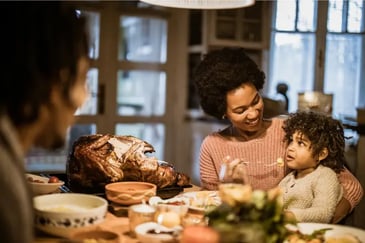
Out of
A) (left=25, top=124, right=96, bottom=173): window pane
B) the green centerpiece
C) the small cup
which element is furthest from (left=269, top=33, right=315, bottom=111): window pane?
the green centerpiece

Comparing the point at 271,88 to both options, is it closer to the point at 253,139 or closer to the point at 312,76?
the point at 312,76

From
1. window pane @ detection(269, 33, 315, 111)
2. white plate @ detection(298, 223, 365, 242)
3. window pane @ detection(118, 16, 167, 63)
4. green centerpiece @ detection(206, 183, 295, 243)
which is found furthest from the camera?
window pane @ detection(118, 16, 167, 63)

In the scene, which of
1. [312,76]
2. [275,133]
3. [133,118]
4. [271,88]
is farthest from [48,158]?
[275,133]

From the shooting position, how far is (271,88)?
178 inches

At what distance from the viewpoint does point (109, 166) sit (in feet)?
5.67

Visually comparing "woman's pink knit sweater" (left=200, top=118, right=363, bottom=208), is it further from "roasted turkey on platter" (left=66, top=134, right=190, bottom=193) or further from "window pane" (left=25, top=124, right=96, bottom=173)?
"window pane" (left=25, top=124, right=96, bottom=173)

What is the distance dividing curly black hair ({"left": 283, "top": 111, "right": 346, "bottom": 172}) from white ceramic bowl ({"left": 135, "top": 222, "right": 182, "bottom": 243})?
0.65 metres

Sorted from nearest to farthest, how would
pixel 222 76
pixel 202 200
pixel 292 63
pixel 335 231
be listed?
1. pixel 335 231
2. pixel 202 200
3. pixel 222 76
4. pixel 292 63

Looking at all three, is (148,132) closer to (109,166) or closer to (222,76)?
(222,76)

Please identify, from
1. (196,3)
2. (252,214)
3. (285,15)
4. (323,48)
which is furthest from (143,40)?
(252,214)

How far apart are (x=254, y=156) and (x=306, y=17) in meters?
2.71

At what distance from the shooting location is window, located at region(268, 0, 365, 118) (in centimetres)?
438

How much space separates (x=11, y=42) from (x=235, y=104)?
1173mm

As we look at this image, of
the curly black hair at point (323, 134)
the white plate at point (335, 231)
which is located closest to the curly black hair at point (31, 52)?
the white plate at point (335, 231)
